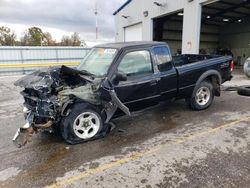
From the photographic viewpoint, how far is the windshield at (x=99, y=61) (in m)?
4.27

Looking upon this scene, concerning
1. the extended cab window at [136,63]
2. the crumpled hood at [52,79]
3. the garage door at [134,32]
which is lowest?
the crumpled hood at [52,79]

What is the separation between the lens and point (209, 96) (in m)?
5.74

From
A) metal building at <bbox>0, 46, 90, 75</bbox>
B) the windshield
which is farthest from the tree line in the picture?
the windshield

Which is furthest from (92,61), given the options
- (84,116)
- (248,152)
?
(248,152)

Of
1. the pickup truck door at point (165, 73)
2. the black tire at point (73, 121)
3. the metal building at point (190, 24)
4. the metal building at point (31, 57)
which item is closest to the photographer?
the black tire at point (73, 121)

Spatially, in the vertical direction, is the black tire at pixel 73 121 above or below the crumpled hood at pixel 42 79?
below

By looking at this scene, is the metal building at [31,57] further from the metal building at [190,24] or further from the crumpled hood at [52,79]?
the crumpled hood at [52,79]

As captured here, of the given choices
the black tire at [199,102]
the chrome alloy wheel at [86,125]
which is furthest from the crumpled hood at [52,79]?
the black tire at [199,102]

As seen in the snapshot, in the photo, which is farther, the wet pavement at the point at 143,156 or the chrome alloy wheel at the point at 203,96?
the chrome alloy wheel at the point at 203,96

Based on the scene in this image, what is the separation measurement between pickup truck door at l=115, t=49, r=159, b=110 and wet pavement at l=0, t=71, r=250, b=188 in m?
0.64

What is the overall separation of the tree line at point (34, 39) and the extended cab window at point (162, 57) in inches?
1494

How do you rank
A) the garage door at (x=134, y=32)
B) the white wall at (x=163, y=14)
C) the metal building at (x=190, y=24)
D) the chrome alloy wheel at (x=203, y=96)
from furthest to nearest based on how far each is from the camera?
the garage door at (x=134, y=32), the metal building at (x=190, y=24), the white wall at (x=163, y=14), the chrome alloy wheel at (x=203, y=96)

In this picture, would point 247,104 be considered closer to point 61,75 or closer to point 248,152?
point 248,152

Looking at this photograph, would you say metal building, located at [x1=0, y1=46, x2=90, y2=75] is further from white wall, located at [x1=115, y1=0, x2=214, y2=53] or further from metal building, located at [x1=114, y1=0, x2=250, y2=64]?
metal building, located at [x1=114, y1=0, x2=250, y2=64]
